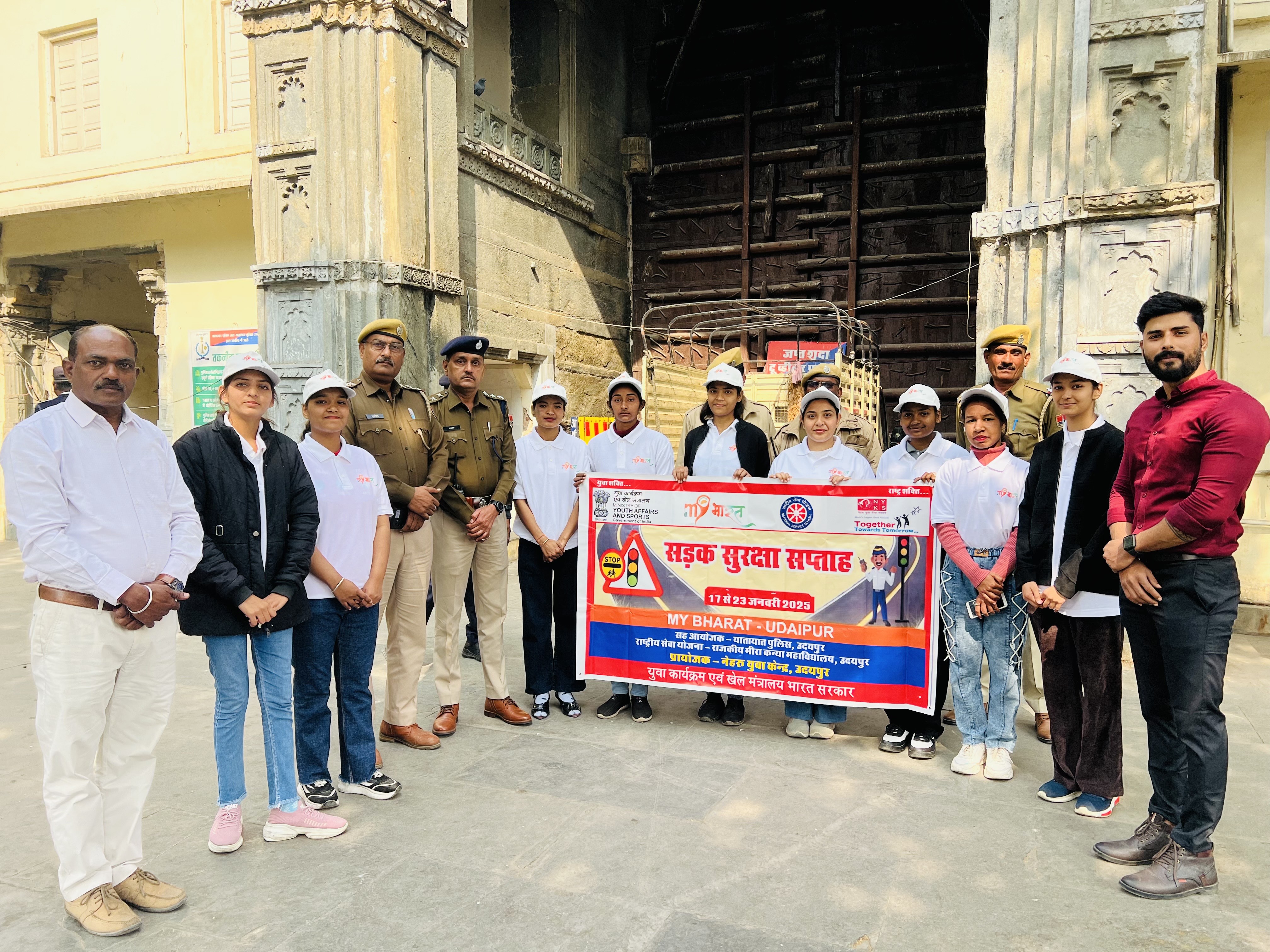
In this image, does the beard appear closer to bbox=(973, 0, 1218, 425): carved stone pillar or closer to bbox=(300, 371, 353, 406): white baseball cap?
bbox=(300, 371, 353, 406): white baseball cap

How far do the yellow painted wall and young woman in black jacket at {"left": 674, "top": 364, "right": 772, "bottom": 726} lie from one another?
459cm

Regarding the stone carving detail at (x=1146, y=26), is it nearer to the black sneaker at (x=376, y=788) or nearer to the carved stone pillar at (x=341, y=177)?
the carved stone pillar at (x=341, y=177)

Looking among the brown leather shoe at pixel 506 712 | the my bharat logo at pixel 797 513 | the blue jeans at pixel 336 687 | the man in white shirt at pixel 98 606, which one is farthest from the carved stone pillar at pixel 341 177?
the man in white shirt at pixel 98 606

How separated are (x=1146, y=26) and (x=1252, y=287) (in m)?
2.37

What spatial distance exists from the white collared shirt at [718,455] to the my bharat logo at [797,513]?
1.48ft

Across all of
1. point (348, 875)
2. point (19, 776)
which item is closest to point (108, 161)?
point (19, 776)

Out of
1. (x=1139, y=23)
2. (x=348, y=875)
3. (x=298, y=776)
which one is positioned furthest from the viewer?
(x=1139, y=23)

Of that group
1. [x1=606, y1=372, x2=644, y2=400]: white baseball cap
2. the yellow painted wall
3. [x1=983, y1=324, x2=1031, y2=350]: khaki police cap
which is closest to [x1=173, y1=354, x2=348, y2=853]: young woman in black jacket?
[x1=606, y1=372, x2=644, y2=400]: white baseball cap

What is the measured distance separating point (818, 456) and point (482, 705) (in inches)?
103

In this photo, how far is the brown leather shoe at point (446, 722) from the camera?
15.4 ft

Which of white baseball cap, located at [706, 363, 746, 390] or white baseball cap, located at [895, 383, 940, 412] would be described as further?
white baseball cap, located at [706, 363, 746, 390]

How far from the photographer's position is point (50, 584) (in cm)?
276

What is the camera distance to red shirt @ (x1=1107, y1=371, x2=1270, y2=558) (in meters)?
2.95

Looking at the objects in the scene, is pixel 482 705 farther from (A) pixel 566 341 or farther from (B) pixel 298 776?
(A) pixel 566 341
